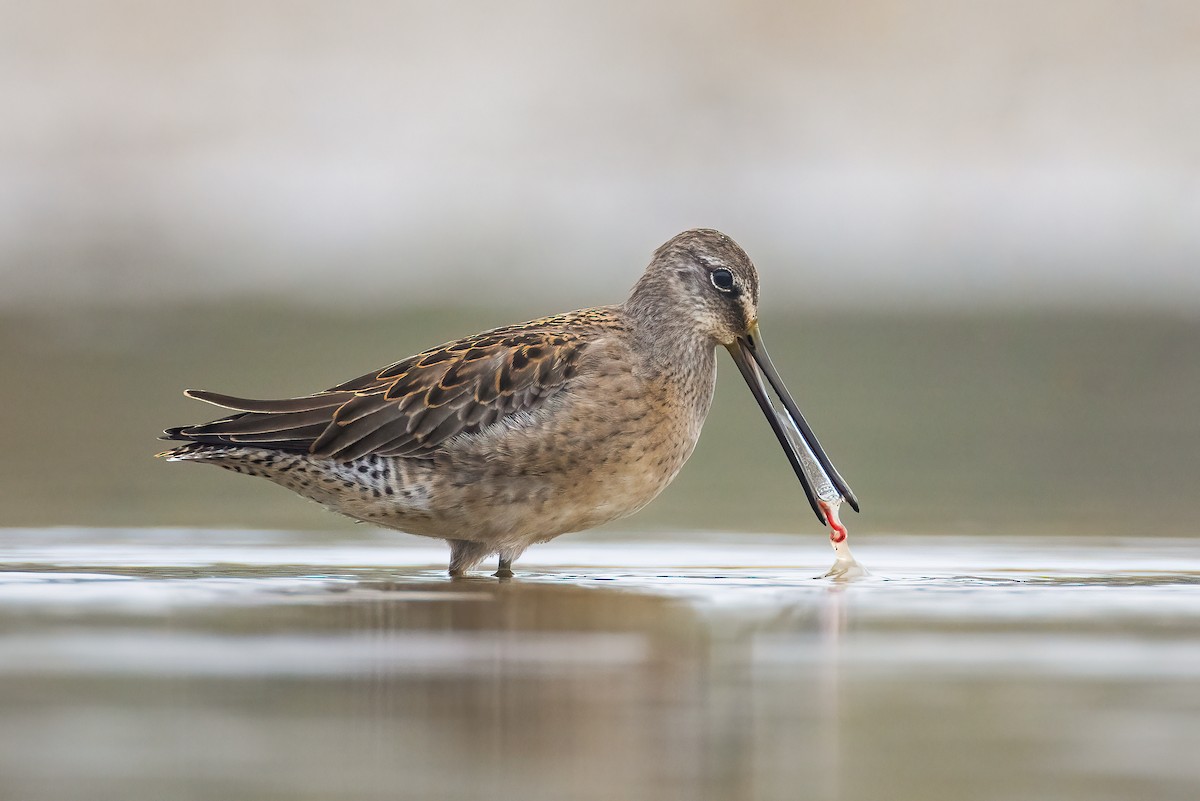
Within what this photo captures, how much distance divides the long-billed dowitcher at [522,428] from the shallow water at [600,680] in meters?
0.27

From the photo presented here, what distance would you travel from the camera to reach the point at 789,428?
8.35 meters

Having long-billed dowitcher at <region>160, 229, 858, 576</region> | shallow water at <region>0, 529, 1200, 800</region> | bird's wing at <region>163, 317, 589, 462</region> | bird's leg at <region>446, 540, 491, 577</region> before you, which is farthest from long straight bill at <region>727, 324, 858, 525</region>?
bird's leg at <region>446, 540, 491, 577</region>

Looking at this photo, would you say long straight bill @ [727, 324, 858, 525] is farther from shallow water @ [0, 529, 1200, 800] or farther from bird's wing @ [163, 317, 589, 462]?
bird's wing @ [163, 317, 589, 462]

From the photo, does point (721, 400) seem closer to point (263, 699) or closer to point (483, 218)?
point (483, 218)

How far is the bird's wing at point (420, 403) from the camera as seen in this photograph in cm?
761

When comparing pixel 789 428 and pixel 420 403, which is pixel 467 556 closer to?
pixel 420 403

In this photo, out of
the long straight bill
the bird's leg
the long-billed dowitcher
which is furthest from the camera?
the long straight bill

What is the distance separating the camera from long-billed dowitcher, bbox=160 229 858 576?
752cm

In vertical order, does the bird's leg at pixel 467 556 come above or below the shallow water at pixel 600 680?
above

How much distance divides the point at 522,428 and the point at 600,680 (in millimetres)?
2515

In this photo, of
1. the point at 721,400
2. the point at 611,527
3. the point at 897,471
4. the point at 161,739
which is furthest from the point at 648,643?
the point at 721,400

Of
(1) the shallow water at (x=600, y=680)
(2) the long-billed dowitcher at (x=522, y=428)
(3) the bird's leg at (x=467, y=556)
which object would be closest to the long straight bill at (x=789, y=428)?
(2) the long-billed dowitcher at (x=522, y=428)

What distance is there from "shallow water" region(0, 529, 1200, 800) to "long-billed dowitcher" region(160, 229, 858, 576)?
27cm

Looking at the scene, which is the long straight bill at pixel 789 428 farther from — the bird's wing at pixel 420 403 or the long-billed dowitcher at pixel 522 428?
the bird's wing at pixel 420 403
